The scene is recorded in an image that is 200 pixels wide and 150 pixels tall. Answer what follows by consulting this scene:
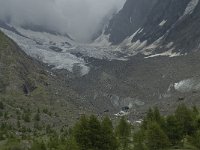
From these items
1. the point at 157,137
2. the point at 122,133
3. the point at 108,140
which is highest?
the point at 122,133

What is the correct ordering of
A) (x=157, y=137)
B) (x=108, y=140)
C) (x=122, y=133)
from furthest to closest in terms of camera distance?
1. (x=122, y=133)
2. (x=157, y=137)
3. (x=108, y=140)

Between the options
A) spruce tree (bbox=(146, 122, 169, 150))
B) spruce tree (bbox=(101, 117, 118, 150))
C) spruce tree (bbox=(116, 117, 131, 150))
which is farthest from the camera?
spruce tree (bbox=(116, 117, 131, 150))

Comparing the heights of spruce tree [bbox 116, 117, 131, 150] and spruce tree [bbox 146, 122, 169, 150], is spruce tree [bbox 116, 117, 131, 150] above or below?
above

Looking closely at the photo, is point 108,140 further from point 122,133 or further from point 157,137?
point 122,133

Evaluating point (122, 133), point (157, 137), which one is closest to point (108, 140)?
point (157, 137)

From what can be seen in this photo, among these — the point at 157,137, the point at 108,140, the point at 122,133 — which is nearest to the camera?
the point at 108,140

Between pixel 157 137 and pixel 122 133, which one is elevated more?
pixel 122 133

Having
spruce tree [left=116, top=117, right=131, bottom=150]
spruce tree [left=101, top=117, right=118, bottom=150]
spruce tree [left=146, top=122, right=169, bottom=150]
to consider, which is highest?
spruce tree [left=116, top=117, right=131, bottom=150]

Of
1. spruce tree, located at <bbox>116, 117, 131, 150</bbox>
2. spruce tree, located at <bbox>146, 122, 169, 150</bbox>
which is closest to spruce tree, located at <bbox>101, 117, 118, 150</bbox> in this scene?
spruce tree, located at <bbox>146, 122, 169, 150</bbox>

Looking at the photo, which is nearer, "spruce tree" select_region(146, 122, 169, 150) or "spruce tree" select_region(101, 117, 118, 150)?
"spruce tree" select_region(101, 117, 118, 150)

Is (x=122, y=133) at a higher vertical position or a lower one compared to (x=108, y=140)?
higher

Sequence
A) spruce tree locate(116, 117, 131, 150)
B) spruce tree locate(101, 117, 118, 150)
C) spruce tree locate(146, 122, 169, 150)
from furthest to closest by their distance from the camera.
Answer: spruce tree locate(116, 117, 131, 150), spruce tree locate(146, 122, 169, 150), spruce tree locate(101, 117, 118, 150)

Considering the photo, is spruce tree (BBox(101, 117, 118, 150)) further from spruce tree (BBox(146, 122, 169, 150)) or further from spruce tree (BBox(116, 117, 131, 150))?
spruce tree (BBox(116, 117, 131, 150))

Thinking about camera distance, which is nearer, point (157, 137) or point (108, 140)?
point (108, 140)
